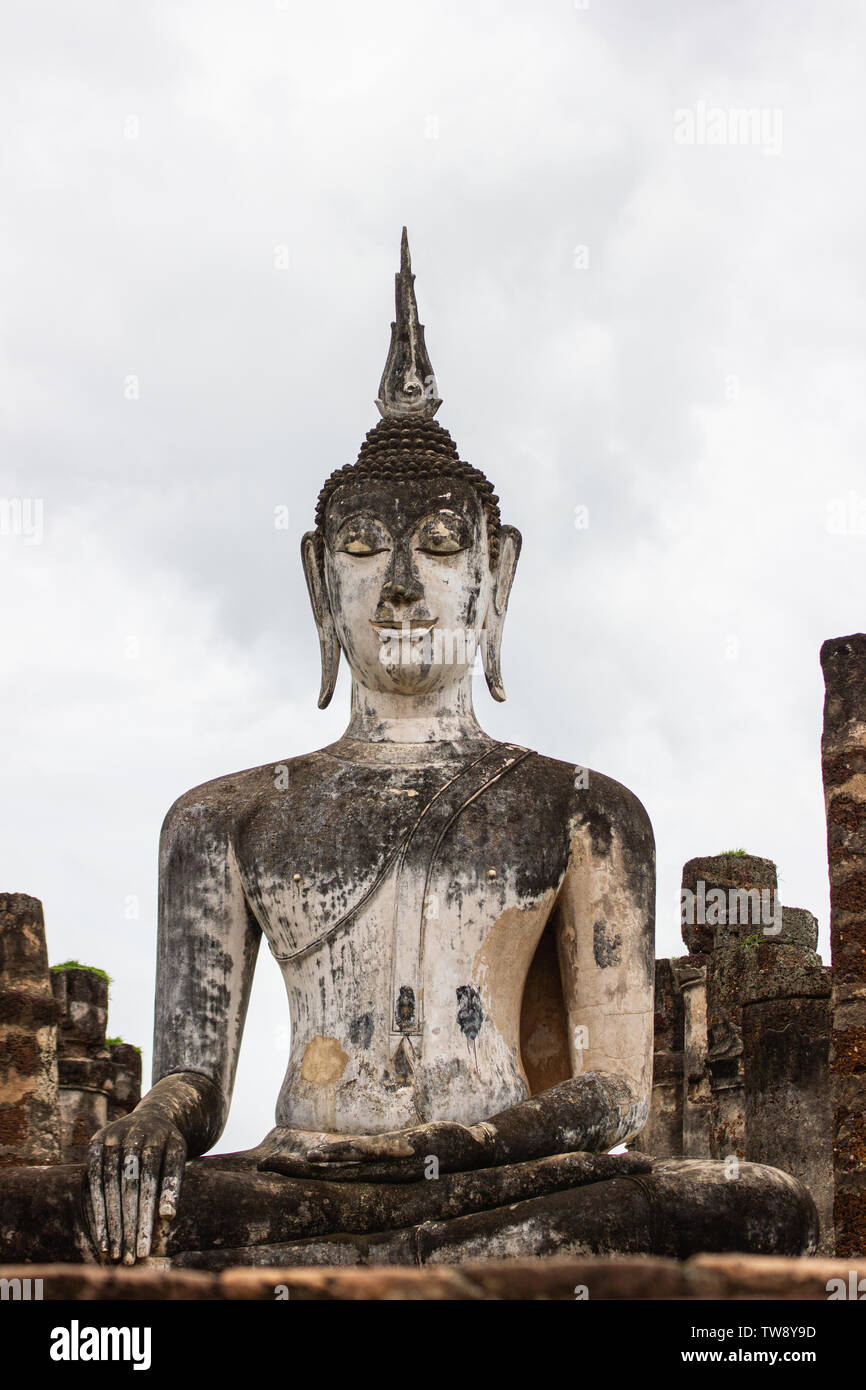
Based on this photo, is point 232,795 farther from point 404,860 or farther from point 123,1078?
point 123,1078

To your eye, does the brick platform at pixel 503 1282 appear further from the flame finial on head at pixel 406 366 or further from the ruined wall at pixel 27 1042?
the ruined wall at pixel 27 1042

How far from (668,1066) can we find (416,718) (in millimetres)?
11953

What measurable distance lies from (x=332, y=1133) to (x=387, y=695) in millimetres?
1772

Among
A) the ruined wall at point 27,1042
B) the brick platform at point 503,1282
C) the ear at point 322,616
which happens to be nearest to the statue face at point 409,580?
the ear at point 322,616

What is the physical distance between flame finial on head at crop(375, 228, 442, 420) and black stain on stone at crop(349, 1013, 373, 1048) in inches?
97.2

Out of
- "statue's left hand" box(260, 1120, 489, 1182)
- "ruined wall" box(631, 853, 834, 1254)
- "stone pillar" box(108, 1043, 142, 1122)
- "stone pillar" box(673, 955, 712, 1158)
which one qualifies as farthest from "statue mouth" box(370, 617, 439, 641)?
"stone pillar" box(108, 1043, 142, 1122)

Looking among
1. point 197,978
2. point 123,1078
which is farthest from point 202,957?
point 123,1078

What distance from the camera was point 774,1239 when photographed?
241 inches

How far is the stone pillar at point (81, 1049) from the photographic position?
1923 centimetres

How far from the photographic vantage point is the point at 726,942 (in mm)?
17281

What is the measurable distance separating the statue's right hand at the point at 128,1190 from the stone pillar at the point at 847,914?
6.27 m

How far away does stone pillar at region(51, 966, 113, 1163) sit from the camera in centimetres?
1923

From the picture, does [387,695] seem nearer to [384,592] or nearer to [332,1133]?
[384,592]
